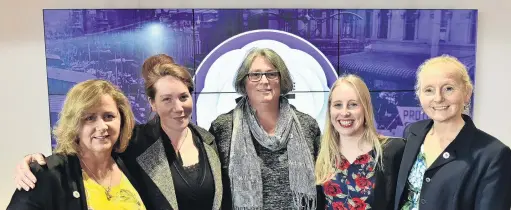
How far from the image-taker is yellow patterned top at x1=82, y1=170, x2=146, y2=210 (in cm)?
174

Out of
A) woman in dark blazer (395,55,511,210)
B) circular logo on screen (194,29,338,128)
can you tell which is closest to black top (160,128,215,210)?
woman in dark blazer (395,55,511,210)

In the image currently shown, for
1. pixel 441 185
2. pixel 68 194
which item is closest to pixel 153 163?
pixel 68 194

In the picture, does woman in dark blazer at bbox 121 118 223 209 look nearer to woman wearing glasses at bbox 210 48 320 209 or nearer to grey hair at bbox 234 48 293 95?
woman wearing glasses at bbox 210 48 320 209

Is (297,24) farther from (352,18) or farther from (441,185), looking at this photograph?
(441,185)

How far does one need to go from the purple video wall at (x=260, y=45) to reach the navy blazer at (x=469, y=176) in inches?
86.5

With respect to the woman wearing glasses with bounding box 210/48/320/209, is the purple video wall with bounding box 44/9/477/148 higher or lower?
higher

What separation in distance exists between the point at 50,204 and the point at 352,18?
3175 millimetres

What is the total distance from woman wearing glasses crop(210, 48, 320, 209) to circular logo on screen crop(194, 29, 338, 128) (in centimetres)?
162

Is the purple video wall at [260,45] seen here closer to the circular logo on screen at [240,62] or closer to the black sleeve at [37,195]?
the circular logo on screen at [240,62]

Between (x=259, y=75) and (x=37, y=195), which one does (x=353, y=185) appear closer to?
(x=259, y=75)

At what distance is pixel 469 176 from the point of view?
178cm

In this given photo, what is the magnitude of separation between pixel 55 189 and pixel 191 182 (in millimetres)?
639

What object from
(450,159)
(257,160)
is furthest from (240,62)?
(450,159)

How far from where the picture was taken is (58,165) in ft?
5.59
